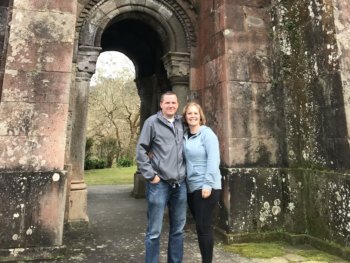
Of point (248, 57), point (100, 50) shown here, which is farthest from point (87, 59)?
point (248, 57)

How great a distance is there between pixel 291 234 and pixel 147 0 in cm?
490

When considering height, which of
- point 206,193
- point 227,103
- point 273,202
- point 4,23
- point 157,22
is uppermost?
point 157,22

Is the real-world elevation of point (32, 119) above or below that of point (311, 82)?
below

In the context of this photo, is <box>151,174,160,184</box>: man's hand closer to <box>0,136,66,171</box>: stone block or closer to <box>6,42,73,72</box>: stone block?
<box>0,136,66,171</box>: stone block

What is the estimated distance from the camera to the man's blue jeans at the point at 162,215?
119 inches

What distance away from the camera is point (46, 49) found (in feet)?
13.8

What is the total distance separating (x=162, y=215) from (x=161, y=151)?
24.9 inches

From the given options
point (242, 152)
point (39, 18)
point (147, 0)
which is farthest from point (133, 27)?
point (242, 152)

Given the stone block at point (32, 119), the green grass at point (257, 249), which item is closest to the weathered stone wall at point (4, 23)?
the stone block at point (32, 119)

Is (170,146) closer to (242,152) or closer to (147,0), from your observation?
(242,152)

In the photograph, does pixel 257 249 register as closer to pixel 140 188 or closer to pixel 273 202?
pixel 273 202

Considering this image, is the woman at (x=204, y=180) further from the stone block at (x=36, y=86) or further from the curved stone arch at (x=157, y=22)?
the curved stone arch at (x=157, y=22)

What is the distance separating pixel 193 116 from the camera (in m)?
3.27

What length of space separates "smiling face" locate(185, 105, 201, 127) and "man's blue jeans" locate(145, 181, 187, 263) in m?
0.63
